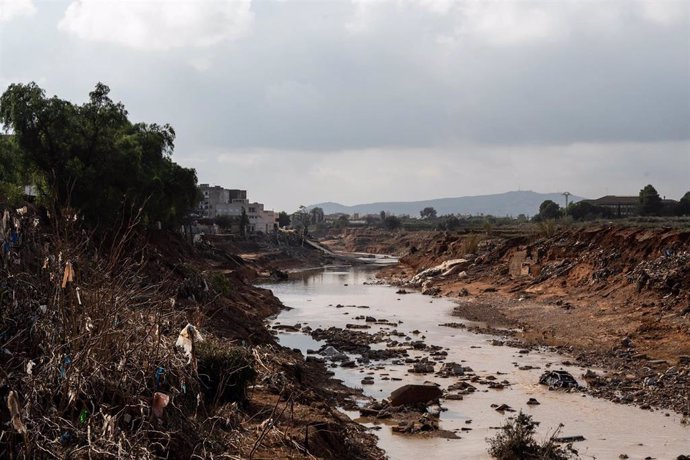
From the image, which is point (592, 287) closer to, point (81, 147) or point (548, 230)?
point (548, 230)

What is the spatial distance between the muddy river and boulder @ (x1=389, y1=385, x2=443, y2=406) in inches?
20.3

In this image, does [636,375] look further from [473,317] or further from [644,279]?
[473,317]

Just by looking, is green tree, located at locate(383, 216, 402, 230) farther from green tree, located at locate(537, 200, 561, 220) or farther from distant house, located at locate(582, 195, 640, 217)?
distant house, located at locate(582, 195, 640, 217)

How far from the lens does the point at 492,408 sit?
58.4 ft

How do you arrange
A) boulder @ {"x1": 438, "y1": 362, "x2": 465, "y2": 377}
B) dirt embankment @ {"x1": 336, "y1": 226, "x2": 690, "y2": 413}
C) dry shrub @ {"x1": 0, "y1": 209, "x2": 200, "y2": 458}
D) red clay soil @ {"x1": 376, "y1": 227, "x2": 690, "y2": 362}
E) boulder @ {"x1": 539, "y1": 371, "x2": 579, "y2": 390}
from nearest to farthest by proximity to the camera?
1. dry shrub @ {"x1": 0, "y1": 209, "x2": 200, "y2": 458}
2. boulder @ {"x1": 539, "y1": 371, "x2": 579, "y2": 390}
3. dirt embankment @ {"x1": 336, "y1": 226, "x2": 690, "y2": 413}
4. boulder @ {"x1": 438, "y1": 362, "x2": 465, "y2": 377}
5. red clay soil @ {"x1": 376, "y1": 227, "x2": 690, "y2": 362}

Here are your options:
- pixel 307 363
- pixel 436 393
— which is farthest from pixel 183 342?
pixel 307 363

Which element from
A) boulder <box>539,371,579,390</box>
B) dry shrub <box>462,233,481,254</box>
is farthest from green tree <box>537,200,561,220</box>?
boulder <box>539,371,579,390</box>

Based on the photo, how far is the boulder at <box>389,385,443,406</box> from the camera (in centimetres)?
1764

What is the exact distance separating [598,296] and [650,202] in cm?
5367

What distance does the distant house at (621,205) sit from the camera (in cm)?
9088

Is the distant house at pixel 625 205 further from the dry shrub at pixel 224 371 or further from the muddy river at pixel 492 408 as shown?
the dry shrub at pixel 224 371

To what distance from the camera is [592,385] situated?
2016 cm

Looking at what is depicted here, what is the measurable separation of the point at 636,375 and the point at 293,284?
43979 mm

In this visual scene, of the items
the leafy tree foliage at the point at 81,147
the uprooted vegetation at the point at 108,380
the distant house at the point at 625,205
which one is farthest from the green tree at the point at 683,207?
the uprooted vegetation at the point at 108,380
